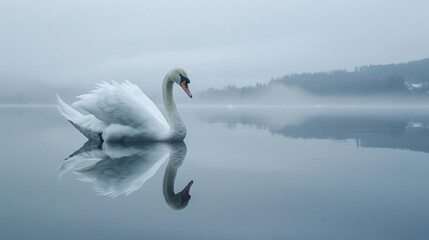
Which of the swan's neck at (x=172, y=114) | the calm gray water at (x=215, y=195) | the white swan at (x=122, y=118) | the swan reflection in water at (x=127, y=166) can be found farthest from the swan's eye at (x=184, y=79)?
the calm gray water at (x=215, y=195)

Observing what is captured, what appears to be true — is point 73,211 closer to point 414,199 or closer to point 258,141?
point 414,199

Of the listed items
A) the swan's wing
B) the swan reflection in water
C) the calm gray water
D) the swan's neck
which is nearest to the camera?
the calm gray water

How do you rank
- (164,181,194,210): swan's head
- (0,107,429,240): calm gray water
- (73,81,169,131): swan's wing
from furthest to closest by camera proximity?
1. (73,81,169,131): swan's wing
2. (164,181,194,210): swan's head
3. (0,107,429,240): calm gray water

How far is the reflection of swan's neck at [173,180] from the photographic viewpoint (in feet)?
11.8

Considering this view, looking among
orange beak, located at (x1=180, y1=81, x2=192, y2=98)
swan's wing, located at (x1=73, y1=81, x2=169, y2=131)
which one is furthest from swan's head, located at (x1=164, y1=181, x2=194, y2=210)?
orange beak, located at (x1=180, y1=81, x2=192, y2=98)

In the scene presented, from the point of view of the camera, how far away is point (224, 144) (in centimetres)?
831

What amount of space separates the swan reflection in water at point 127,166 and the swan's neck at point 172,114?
223 mm

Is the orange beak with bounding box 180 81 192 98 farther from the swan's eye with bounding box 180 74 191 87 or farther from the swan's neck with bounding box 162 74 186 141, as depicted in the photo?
the swan's neck with bounding box 162 74 186 141

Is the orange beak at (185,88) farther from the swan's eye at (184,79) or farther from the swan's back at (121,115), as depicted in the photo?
the swan's back at (121,115)

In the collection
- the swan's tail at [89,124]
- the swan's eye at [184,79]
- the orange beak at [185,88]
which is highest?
the swan's eye at [184,79]

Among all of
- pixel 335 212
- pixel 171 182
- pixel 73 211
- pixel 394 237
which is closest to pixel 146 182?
pixel 171 182

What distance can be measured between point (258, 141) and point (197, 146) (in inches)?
68.6

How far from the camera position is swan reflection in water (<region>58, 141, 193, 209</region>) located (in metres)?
3.98

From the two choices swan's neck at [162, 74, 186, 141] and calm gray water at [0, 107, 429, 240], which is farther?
swan's neck at [162, 74, 186, 141]
